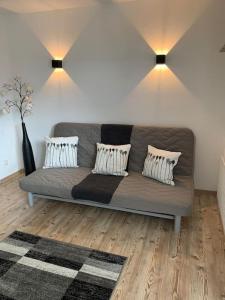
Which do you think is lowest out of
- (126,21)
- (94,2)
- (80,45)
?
(80,45)

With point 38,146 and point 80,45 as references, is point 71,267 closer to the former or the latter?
point 38,146

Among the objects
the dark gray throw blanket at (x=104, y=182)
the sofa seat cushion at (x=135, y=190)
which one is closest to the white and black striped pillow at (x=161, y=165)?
the sofa seat cushion at (x=135, y=190)

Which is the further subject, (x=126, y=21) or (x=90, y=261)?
(x=126, y=21)

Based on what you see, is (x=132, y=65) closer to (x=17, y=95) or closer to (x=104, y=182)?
(x=104, y=182)

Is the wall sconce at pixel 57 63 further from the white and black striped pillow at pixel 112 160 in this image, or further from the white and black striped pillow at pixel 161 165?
the white and black striped pillow at pixel 161 165

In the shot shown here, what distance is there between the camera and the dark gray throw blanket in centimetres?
247

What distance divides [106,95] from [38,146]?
143 centimetres

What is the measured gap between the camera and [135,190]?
2.46 meters

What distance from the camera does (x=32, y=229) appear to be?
2463 mm

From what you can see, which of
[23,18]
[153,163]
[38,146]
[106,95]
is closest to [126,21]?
[106,95]

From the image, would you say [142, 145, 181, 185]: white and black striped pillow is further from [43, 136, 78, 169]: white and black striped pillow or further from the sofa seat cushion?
[43, 136, 78, 169]: white and black striped pillow

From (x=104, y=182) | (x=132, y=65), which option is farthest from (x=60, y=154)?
(x=132, y=65)

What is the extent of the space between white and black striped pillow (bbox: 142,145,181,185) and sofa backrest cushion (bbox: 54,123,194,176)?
23 centimetres

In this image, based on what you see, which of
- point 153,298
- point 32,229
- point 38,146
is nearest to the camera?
point 153,298
